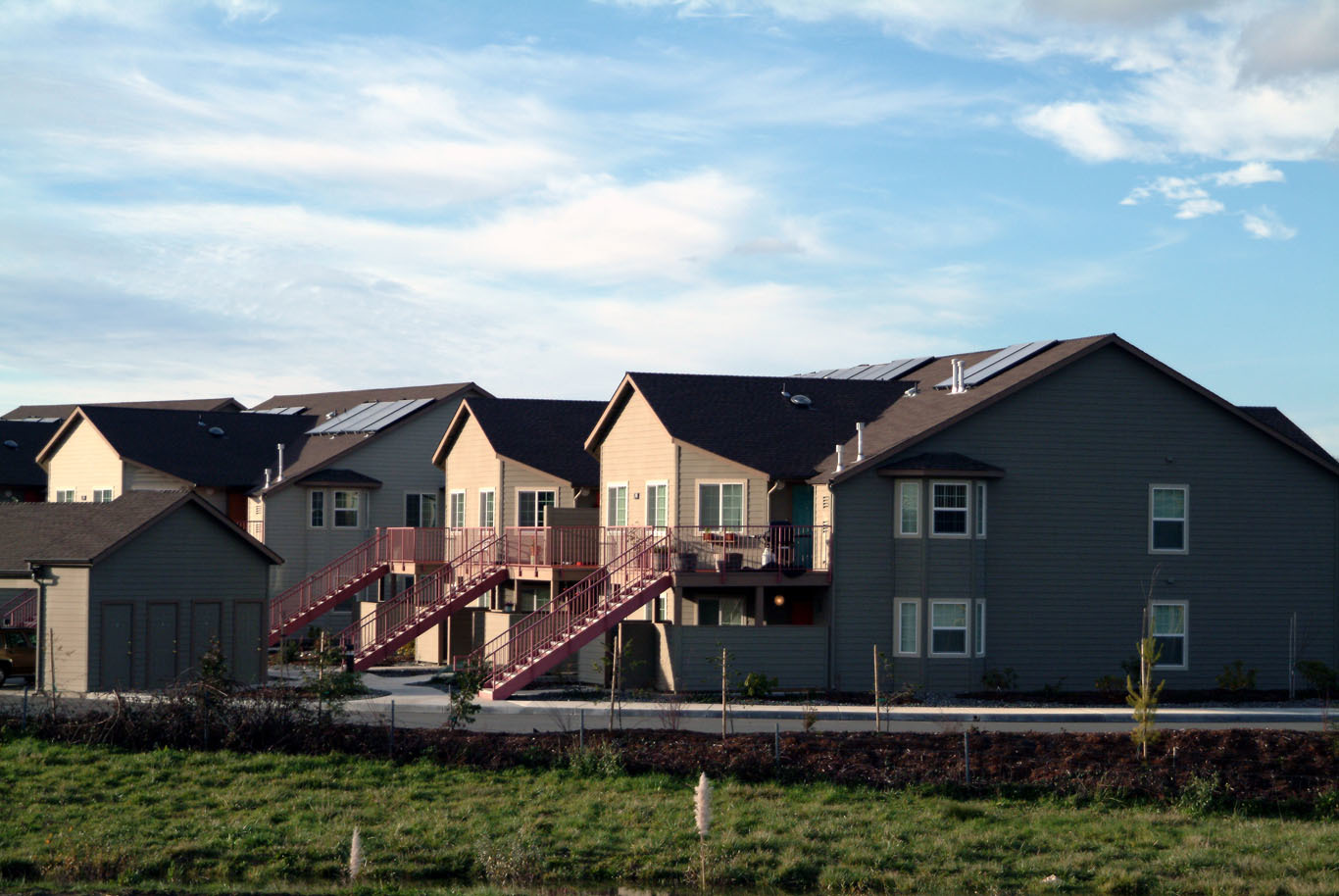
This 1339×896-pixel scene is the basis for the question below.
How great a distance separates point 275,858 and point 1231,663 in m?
25.7

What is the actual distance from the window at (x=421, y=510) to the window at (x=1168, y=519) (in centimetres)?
2684

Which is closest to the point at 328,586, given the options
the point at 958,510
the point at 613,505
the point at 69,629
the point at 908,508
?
the point at 613,505

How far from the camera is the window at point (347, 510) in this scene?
5506cm

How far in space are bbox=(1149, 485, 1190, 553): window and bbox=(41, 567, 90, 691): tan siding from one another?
24.2 meters

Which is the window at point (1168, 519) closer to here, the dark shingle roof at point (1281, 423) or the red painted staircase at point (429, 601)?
the dark shingle roof at point (1281, 423)

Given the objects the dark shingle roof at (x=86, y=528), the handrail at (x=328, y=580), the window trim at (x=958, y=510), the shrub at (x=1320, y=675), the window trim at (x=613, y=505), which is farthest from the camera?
the handrail at (x=328, y=580)

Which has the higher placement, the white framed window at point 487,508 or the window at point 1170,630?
the white framed window at point 487,508

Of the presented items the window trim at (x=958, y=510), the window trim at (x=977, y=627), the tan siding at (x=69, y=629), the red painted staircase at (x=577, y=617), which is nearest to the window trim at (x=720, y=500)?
the red painted staircase at (x=577, y=617)

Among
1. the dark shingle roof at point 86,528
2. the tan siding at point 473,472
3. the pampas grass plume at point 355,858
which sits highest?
the tan siding at point 473,472

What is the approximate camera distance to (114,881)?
19625 mm

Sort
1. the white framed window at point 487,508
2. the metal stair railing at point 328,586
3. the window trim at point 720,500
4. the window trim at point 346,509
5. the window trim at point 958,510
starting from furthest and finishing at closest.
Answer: the window trim at point 346,509 → the white framed window at point 487,508 → the metal stair railing at point 328,586 → the window trim at point 720,500 → the window trim at point 958,510

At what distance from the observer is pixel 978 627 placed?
122ft

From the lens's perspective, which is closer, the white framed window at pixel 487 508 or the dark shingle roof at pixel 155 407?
the white framed window at pixel 487 508

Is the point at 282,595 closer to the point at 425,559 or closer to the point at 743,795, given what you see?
the point at 425,559
